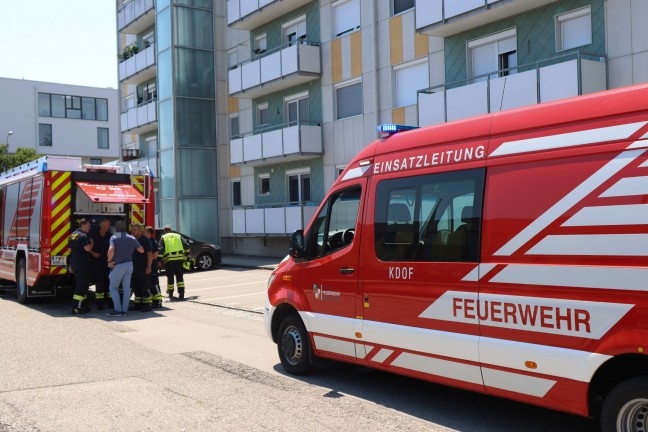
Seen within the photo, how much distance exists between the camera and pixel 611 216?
4.17 m

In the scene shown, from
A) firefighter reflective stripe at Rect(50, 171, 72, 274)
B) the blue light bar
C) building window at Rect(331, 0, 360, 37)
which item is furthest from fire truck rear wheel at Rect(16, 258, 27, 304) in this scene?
building window at Rect(331, 0, 360, 37)

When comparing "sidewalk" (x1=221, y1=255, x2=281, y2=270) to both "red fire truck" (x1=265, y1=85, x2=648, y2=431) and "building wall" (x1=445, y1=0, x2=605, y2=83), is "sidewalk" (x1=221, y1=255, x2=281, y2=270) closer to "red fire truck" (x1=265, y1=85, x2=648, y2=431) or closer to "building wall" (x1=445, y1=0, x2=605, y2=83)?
"building wall" (x1=445, y1=0, x2=605, y2=83)

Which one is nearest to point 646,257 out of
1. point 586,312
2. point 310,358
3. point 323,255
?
point 586,312

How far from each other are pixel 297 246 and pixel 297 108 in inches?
718

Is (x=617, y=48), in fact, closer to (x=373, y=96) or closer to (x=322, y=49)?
(x=373, y=96)

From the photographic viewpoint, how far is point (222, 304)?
13148 mm


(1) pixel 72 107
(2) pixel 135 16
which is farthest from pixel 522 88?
(1) pixel 72 107

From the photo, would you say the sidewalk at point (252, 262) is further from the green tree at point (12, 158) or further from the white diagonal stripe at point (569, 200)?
the green tree at point (12, 158)

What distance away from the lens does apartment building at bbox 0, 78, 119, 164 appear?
187 ft

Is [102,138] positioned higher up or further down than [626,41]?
higher up

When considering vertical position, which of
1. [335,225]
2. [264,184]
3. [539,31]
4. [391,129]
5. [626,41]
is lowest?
[335,225]

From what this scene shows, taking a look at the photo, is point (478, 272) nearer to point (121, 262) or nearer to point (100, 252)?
point (121, 262)

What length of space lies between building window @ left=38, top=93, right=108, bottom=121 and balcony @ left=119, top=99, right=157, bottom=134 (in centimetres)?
2663

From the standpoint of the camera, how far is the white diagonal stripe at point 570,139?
4195 mm
